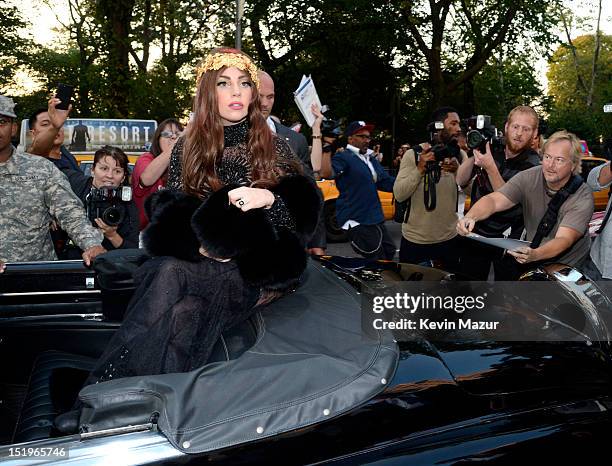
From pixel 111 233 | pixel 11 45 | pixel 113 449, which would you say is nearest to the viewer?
pixel 113 449

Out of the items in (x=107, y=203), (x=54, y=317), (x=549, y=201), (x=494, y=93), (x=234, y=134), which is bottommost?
(x=54, y=317)

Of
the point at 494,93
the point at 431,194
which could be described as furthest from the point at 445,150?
the point at 494,93

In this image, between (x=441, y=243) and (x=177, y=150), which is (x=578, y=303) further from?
(x=441, y=243)

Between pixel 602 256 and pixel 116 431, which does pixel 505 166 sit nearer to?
pixel 602 256

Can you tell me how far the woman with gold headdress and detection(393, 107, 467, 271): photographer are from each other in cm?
259

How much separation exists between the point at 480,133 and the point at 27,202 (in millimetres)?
2831

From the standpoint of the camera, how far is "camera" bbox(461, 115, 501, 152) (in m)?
4.39

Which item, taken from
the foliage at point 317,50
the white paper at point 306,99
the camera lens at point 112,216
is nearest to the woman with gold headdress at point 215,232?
the camera lens at point 112,216

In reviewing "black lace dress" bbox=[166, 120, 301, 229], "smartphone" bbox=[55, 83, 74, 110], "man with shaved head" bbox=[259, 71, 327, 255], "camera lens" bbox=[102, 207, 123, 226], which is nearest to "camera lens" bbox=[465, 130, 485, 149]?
"man with shaved head" bbox=[259, 71, 327, 255]

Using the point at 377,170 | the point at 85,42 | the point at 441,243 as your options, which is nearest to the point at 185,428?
the point at 441,243

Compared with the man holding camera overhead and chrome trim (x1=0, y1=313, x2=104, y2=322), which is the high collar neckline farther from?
the man holding camera overhead

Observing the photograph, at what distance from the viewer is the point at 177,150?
2.68m

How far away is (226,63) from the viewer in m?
2.61

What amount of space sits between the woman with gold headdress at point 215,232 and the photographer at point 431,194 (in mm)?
2588
